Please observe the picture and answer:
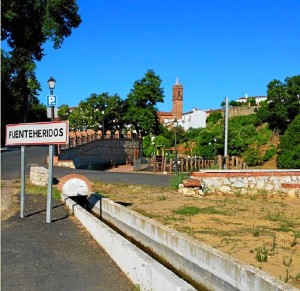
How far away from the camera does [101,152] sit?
4638 centimetres

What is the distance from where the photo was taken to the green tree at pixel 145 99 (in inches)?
2269

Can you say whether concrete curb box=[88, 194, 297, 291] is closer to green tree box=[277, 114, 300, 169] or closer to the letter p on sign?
the letter p on sign

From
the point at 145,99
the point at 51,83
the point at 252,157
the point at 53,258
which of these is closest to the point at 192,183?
the point at 51,83

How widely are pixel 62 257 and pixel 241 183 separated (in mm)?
10366

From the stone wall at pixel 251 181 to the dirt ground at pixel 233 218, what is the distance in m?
0.33

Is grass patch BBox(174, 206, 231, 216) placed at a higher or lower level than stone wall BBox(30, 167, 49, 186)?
lower

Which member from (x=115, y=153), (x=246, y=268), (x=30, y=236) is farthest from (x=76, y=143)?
(x=246, y=268)

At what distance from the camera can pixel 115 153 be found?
171 feet

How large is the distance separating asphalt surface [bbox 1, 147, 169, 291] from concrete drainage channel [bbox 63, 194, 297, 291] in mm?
179

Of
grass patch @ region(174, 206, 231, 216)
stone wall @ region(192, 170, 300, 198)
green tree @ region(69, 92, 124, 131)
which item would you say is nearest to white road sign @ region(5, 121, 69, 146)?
grass patch @ region(174, 206, 231, 216)

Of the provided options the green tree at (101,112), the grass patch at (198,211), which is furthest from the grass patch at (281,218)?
the green tree at (101,112)

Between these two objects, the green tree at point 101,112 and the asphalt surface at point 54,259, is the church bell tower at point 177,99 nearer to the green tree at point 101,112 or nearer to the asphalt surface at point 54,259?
the green tree at point 101,112

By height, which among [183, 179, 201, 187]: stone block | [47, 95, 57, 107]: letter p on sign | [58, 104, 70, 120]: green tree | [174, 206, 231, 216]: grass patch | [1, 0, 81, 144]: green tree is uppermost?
[58, 104, 70, 120]: green tree

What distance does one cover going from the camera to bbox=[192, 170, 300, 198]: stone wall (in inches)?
616
